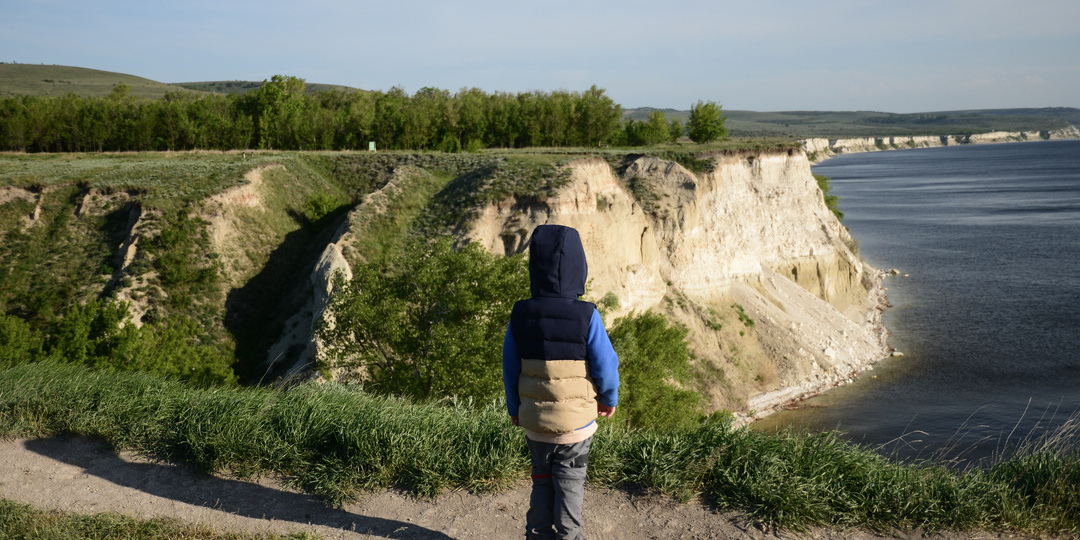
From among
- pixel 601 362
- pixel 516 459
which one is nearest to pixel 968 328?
pixel 516 459

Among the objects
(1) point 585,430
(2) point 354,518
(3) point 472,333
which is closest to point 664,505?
(1) point 585,430

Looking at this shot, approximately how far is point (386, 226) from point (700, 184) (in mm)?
20036

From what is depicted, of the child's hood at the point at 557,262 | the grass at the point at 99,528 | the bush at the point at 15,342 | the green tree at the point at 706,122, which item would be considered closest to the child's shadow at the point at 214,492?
the grass at the point at 99,528

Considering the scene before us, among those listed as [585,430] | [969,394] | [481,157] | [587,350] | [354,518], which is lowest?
[969,394]

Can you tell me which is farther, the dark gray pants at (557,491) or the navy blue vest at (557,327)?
the dark gray pants at (557,491)

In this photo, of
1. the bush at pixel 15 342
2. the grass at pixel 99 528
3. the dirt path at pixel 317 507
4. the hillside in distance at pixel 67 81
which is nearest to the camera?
the grass at pixel 99 528

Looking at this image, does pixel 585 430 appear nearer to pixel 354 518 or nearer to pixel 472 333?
pixel 354 518

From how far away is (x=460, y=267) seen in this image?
18.0m

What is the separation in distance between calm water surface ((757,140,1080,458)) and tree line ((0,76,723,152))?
2666cm

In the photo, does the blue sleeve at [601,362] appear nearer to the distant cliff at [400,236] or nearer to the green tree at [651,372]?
the green tree at [651,372]

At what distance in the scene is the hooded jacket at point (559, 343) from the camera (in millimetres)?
4824

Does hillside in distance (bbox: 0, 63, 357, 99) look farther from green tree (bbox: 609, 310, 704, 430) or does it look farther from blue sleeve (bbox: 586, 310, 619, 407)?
blue sleeve (bbox: 586, 310, 619, 407)

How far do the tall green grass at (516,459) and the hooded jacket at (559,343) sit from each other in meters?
1.81

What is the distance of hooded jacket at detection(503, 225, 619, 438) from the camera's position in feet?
15.8
